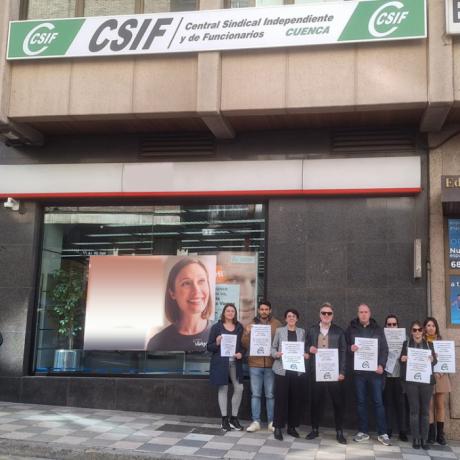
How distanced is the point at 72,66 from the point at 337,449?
7486mm

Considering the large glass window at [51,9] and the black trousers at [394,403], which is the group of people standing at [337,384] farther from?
the large glass window at [51,9]

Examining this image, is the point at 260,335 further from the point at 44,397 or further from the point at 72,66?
the point at 72,66

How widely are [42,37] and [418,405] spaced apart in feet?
28.0

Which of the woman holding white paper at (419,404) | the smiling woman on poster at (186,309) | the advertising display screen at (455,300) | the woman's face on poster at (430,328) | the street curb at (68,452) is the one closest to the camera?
the street curb at (68,452)

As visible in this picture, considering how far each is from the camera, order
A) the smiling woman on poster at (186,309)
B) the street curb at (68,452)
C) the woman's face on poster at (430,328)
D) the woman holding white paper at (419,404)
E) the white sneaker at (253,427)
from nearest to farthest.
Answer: the street curb at (68,452)
the woman holding white paper at (419,404)
the woman's face on poster at (430,328)
the white sneaker at (253,427)
the smiling woman on poster at (186,309)

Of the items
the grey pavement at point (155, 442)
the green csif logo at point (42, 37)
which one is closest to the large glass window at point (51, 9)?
the green csif logo at point (42, 37)

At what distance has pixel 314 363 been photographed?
8.61m

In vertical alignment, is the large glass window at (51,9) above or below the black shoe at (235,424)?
above

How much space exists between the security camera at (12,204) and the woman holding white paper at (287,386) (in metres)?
5.59

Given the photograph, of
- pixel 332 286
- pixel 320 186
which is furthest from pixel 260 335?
pixel 320 186

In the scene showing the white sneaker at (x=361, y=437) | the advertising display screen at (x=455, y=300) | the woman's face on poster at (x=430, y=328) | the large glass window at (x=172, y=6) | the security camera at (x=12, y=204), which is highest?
the large glass window at (x=172, y=6)

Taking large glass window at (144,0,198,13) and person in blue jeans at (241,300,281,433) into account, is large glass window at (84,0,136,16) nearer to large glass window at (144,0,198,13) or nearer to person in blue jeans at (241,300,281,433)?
large glass window at (144,0,198,13)

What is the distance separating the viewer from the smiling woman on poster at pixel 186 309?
410 inches

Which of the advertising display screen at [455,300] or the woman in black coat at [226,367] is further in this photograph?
the advertising display screen at [455,300]
